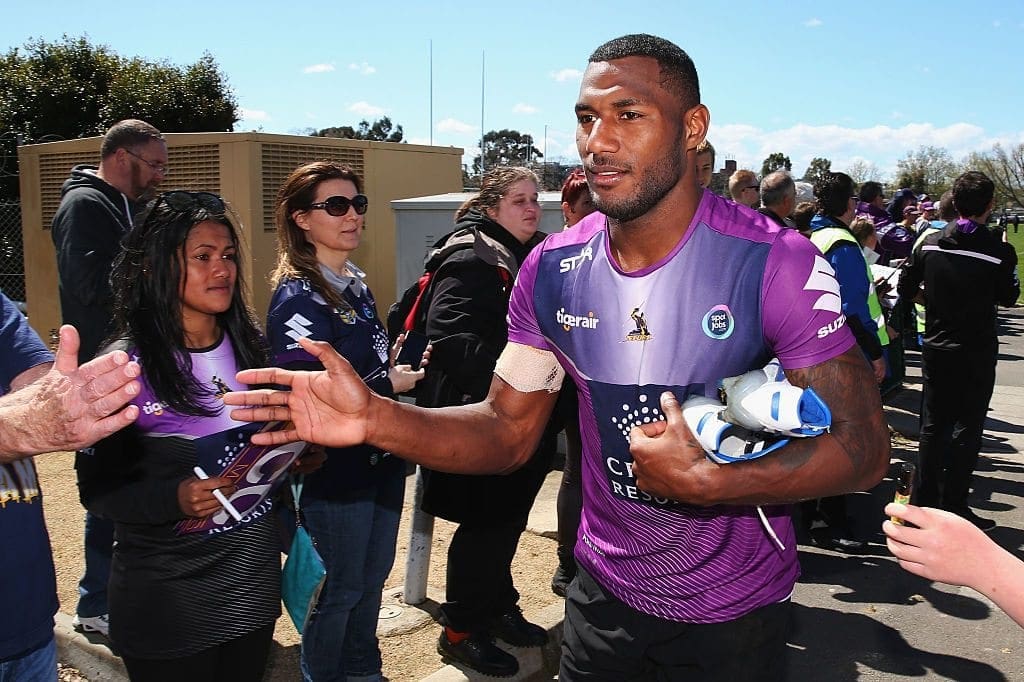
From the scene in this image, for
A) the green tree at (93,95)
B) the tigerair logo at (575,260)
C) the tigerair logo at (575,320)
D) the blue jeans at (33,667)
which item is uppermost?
the green tree at (93,95)

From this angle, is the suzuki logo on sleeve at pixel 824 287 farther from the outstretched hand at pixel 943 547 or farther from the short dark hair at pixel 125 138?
the short dark hair at pixel 125 138

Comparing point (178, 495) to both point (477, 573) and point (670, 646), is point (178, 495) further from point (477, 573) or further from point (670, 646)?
point (477, 573)

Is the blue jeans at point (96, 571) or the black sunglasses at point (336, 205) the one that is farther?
the blue jeans at point (96, 571)

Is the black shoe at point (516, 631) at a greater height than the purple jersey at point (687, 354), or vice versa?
the purple jersey at point (687, 354)

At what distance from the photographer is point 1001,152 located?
49562 millimetres

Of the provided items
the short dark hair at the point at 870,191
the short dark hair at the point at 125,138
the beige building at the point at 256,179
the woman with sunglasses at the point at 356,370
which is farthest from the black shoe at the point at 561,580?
the short dark hair at the point at 870,191

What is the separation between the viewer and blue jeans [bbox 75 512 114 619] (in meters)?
4.10

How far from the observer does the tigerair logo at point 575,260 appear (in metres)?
2.51

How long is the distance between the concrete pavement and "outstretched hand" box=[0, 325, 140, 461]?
2.39 meters

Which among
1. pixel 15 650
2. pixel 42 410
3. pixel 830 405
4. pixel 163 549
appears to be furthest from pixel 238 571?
pixel 830 405

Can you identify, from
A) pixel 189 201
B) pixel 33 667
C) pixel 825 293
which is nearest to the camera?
pixel 825 293

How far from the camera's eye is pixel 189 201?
292 cm

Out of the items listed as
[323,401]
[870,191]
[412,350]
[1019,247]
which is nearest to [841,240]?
[412,350]

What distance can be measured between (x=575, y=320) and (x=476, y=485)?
174cm
